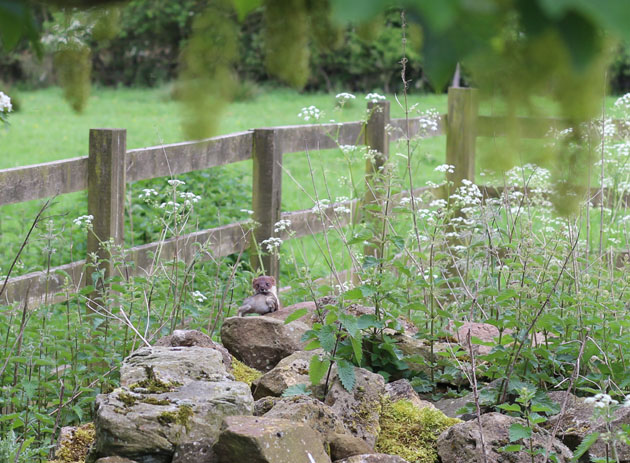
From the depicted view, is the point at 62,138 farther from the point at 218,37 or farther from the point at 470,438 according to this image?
the point at 218,37

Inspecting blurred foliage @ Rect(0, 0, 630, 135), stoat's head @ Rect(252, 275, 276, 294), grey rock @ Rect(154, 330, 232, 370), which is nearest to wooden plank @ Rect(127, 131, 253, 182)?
stoat's head @ Rect(252, 275, 276, 294)

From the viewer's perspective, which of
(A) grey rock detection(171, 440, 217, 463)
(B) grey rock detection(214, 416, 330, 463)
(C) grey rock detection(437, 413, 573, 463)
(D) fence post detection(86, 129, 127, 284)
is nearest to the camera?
(B) grey rock detection(214, 416, 330, 463)

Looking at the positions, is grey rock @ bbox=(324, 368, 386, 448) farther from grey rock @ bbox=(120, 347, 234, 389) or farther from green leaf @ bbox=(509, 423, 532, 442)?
green leaf @ bbox=(509, 423, 532, 442)

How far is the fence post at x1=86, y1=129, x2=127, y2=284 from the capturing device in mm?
4848

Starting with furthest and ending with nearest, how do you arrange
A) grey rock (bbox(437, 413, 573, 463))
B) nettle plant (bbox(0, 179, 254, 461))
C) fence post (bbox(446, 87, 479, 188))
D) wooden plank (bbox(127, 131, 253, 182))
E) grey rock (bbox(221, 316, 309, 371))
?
fence post (bbox(446, 87, 479, 188)) < wooden plank (bbox(127, 131, 253, 182)) < grey rock (bbox(221, 316, 309, 371)) < nettle plant (bbox(0, 179, 254, 461)) < grey rock (bbox(437, 413, 573, 463))

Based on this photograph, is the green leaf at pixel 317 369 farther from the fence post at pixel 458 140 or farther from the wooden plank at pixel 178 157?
the fence post at pixel 458 140

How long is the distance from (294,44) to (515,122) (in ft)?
1.02

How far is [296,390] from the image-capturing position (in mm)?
3289

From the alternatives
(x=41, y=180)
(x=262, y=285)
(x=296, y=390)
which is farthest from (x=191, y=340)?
(x=41, y=180)

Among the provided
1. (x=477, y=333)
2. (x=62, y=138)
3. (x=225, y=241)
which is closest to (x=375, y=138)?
(x=225, y=241)

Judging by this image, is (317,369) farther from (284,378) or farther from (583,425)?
(583,425)

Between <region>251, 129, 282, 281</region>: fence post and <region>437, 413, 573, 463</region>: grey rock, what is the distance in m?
3.10

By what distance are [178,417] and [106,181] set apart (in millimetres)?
2386

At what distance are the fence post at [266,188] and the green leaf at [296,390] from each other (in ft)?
8.69
